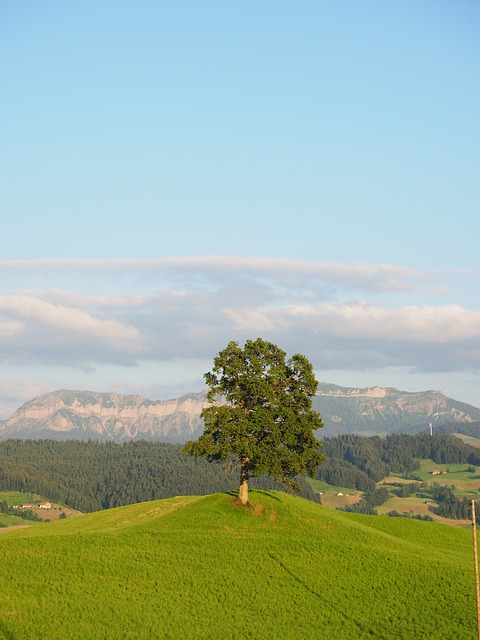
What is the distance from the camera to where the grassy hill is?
69438 millimetres

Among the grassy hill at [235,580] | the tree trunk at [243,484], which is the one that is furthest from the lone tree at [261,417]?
the grassy hill at [235,580]

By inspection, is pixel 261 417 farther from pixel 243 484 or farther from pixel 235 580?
pixel 235 580

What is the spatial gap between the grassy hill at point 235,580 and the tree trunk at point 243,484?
4.46ft

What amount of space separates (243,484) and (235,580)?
710 inches

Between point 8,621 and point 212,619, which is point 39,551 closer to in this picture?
point 8,621

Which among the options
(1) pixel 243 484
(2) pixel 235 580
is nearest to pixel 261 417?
(1) pixel 243 484

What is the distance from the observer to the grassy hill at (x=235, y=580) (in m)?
69.4

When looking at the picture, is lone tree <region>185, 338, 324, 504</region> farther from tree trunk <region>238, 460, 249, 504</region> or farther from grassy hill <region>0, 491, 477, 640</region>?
grassy hill <region>0, 491, 477, 640</region>

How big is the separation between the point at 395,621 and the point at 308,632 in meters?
8.63

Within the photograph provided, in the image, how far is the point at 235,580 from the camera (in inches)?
3120

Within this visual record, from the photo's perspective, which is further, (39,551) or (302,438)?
(302,438)

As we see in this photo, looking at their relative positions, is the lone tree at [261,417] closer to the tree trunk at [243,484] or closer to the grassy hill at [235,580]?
the tree trunk at [243,484]

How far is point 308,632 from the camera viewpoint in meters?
68.9

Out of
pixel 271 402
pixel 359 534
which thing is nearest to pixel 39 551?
pixel 271 402
